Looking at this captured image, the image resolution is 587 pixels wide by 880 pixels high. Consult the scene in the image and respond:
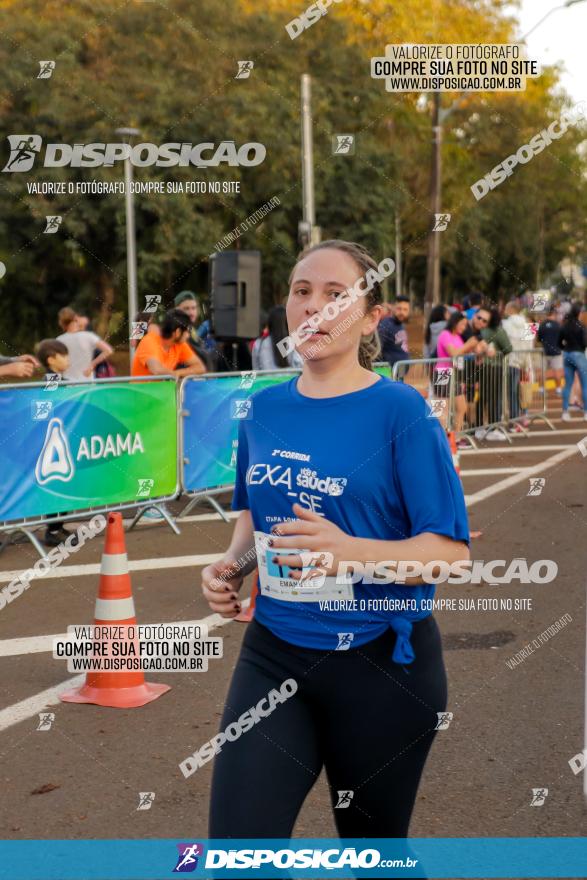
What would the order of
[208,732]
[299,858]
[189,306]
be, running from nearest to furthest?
[299,858] → [208,732] → [189,306]

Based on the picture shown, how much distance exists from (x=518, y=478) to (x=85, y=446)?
5.76 m

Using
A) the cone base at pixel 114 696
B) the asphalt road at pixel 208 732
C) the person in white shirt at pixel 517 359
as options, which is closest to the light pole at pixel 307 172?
the person in white shirt at pixel 517 359

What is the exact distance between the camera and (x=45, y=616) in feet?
25.6

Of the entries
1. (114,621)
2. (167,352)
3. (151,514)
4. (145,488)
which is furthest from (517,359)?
(114,621)

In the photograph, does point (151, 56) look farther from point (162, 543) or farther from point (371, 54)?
point (162, 543)

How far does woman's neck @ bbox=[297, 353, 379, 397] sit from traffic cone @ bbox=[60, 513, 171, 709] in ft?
10.5

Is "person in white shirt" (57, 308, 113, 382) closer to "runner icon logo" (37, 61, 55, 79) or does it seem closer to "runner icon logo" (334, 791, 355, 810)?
"runner icon logo" (37, 61, 55, 79)

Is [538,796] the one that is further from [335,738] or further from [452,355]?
[452,355]

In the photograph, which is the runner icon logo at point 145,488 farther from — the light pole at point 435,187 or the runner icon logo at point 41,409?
the light pole at point 435,187

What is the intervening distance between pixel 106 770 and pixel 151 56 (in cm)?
3280

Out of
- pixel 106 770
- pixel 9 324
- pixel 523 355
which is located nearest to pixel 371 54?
pixel 9 324

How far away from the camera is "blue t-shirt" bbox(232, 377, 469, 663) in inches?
111

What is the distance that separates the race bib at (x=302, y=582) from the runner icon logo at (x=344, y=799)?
0.44m

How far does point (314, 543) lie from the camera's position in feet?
8.73
